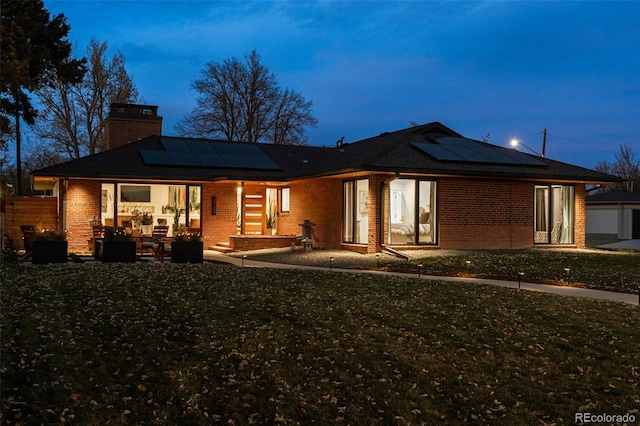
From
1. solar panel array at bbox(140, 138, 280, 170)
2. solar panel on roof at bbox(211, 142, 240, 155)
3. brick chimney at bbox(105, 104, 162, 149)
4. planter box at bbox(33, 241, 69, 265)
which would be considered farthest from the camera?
brick chimney at bbox(105, 104, 162, 149)

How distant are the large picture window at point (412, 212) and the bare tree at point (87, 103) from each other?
21984mm

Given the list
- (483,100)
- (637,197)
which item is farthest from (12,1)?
(483,100)

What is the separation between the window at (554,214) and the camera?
19.7 metres

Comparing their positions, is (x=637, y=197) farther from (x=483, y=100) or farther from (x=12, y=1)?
(x=483, y=100)

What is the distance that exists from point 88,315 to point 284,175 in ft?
45.8

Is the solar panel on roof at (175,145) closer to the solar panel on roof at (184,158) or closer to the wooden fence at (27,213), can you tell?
the solar panel on roof at (184,158)

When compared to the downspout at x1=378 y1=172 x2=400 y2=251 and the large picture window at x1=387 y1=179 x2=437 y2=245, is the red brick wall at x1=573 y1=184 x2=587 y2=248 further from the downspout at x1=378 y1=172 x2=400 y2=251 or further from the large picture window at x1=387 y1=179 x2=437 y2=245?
the downspout at x1=378 y1=172 x2=400 y2=251

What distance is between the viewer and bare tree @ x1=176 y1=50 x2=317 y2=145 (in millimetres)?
39625

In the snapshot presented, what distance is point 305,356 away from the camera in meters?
6.02

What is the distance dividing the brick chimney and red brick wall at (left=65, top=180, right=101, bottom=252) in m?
8.05

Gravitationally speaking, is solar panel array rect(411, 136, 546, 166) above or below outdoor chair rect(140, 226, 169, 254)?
above

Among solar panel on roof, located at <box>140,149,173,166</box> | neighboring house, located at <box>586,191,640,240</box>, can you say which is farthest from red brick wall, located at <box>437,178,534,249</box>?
neighboring house, located at <box>586,191,640,240</box>

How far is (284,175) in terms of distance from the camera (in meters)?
20.9

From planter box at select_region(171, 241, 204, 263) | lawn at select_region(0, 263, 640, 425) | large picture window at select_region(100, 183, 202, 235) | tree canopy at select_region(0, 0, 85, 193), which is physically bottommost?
lawn at select_region(0, 263, 640, 425)
